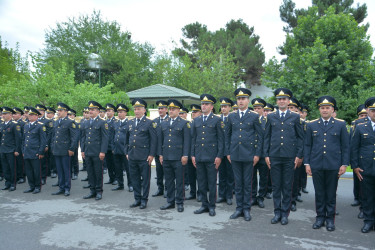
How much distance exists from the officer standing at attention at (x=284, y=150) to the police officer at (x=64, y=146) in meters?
4.75

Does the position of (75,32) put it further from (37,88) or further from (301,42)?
(301,42)

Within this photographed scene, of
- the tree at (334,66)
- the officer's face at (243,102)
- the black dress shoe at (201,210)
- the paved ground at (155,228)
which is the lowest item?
the paved ground at (155,228)

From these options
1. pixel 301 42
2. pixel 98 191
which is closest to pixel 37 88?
pixel 98 191

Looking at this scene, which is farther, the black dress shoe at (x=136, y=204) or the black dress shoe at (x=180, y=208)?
the black dress shoe at (x=136, y=204)

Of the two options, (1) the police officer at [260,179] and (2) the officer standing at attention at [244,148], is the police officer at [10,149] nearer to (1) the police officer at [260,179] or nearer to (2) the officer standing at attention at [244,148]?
(2) the officer standing at attention at [244,148]

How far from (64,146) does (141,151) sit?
7.59ft

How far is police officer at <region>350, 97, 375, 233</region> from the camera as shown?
4.81 meters

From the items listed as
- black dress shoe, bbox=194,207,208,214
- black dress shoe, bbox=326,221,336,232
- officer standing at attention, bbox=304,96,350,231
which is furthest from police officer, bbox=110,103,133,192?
black dress shoe, bbox=326,221,336,232

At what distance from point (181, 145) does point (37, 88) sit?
564 inches

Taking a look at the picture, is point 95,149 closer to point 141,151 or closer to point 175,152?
point 141,151

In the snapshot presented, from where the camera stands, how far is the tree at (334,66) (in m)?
15.4

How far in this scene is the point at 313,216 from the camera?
5602 millimetres

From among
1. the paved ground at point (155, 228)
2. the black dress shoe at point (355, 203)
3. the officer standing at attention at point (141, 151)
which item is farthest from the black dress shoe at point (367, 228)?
the officer standing at attention at point (141, 151)

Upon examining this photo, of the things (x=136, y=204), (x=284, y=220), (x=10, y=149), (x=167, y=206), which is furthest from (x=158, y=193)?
(x=10, y=149)
